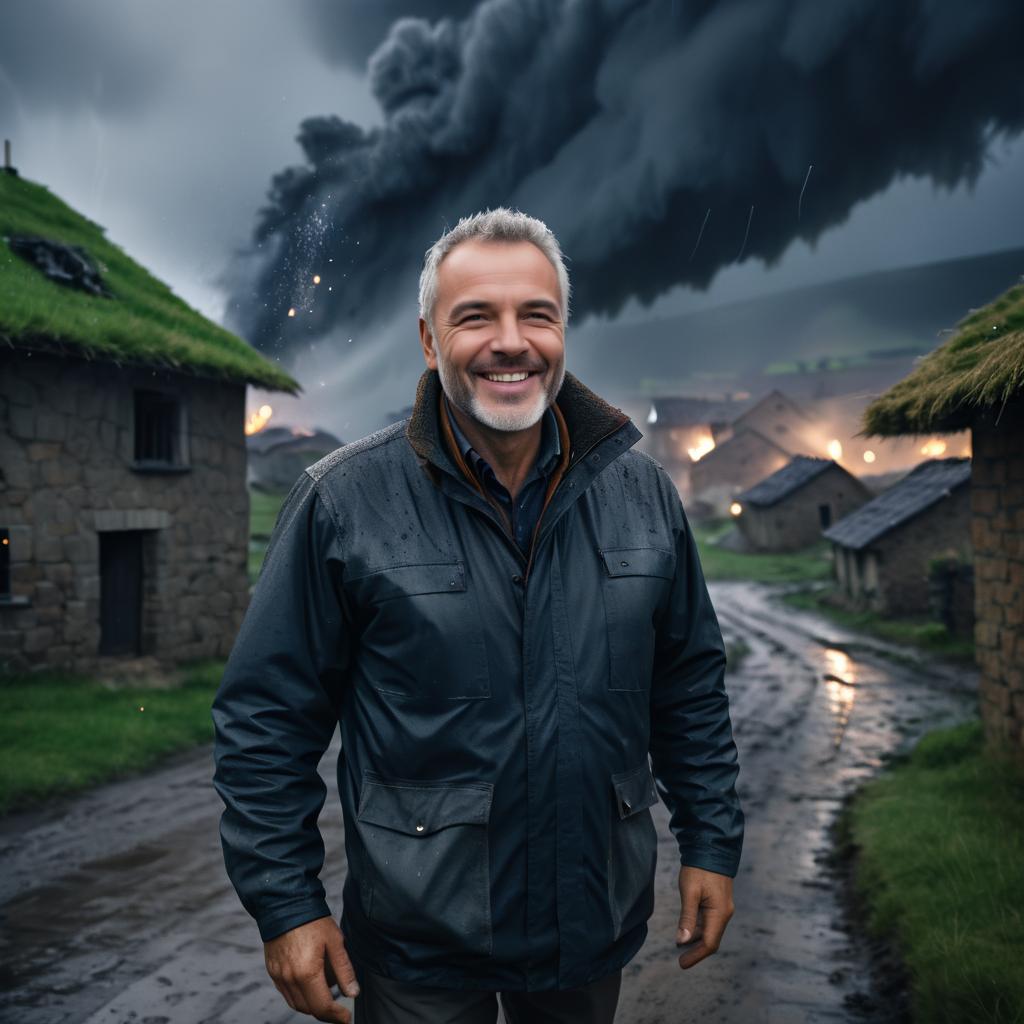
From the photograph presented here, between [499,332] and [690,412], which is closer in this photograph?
[499,332]

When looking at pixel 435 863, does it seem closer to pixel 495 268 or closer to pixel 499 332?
pixel 499 332

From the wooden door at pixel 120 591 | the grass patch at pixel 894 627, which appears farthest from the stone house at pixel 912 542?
the wooden door at pixel 120 591

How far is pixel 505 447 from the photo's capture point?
2328 millimetres

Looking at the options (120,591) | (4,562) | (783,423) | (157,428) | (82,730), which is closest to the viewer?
(82,730)

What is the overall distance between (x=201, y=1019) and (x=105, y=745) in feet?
18.7

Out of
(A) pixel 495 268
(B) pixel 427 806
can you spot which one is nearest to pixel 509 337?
(A) pixel 495 268

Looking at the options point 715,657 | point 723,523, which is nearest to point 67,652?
point 715,657

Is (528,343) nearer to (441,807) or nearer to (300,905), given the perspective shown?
(441,807)

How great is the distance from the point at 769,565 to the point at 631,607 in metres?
32.7

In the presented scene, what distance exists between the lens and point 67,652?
11625mm

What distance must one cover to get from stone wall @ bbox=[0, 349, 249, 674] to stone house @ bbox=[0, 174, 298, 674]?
18mm

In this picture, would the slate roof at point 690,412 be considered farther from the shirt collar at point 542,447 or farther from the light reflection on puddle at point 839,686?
the shirt collar at point 542,447

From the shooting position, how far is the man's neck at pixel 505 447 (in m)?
2.32

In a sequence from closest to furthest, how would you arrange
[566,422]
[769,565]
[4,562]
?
[566,422] < [4,562] < [769,565]
